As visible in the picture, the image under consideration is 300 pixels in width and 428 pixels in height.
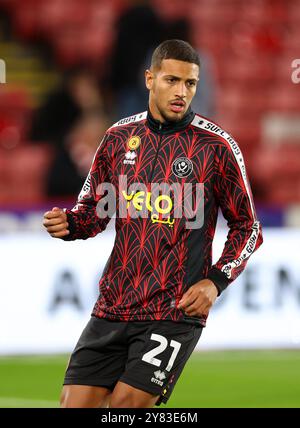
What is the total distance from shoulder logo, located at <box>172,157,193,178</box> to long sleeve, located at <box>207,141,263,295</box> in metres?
0.13

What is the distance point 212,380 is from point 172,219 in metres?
4.31

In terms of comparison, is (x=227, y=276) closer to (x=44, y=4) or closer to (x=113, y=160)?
(x=113, y=160)

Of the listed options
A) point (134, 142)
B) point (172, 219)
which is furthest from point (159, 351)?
point (134, 142)

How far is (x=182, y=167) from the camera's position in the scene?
541cm

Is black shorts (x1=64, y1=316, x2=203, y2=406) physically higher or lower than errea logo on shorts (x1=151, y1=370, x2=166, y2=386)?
higher

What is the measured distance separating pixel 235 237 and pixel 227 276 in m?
0.20

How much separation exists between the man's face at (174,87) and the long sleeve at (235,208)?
0.87ft

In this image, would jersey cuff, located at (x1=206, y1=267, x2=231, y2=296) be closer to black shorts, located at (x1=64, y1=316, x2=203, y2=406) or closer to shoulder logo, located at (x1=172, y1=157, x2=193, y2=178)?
black shorts, located at (x1=64, y1=316, x2=203, y2=406)

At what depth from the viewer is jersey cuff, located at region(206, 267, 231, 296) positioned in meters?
5.28

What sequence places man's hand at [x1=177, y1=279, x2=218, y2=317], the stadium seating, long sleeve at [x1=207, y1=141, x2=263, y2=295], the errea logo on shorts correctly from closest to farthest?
man's hand at [x1=177, y1=279, x2=218, y2=317] → the errea logo on shorts → long sleeve at [x1=207, y1=141, x2=263, y2=295] → the stadium seating

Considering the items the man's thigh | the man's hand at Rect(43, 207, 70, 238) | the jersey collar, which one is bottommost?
the man's thigh

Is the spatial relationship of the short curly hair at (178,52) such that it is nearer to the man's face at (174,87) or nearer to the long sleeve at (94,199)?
the man's face at (174,87)

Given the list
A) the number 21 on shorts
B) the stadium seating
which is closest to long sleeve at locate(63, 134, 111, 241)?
the number 21 on shorts

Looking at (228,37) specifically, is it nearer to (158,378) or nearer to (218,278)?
(218,278)
